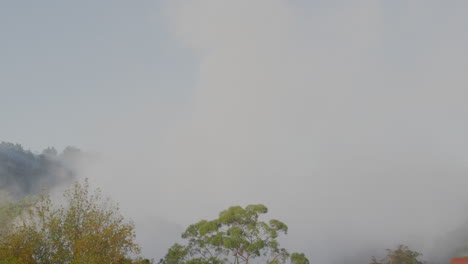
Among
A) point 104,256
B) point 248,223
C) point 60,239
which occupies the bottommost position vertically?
point 104,256

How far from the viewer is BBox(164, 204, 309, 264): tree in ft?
141

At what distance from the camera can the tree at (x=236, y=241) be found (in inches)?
1693

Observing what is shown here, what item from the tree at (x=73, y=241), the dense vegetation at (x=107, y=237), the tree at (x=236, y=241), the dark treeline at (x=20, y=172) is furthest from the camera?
the dark treeline at (x=20, y=172)

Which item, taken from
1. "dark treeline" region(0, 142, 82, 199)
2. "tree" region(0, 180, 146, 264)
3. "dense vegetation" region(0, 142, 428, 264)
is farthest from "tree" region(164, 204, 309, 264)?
"dark treeline" region(0, 142, 82, 199)

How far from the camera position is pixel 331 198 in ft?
580

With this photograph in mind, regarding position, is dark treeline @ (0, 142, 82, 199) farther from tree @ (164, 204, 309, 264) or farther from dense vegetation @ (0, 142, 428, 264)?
tree @ (164, 204, 309, 264)

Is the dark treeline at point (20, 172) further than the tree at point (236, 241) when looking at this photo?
Yes

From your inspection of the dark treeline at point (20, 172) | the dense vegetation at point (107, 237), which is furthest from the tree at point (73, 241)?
the dark treeline at point (20, 172)

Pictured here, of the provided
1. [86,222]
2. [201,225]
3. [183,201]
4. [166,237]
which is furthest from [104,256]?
[183,201]

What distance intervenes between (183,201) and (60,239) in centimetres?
15215

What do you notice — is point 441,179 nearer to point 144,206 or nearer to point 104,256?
point 144,206

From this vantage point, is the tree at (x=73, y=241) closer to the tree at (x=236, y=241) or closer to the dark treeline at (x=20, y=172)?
the tree at (x=236, y=241)

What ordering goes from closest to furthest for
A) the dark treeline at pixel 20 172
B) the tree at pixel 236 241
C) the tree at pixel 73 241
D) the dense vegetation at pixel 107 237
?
1. the tree at pixel 73 241
2. the dense vegetation at pixel 107 237
3. the tree at pixel 236 241
4. the dark treeline at pixel 20 172

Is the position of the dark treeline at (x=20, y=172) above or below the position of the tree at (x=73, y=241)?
above
